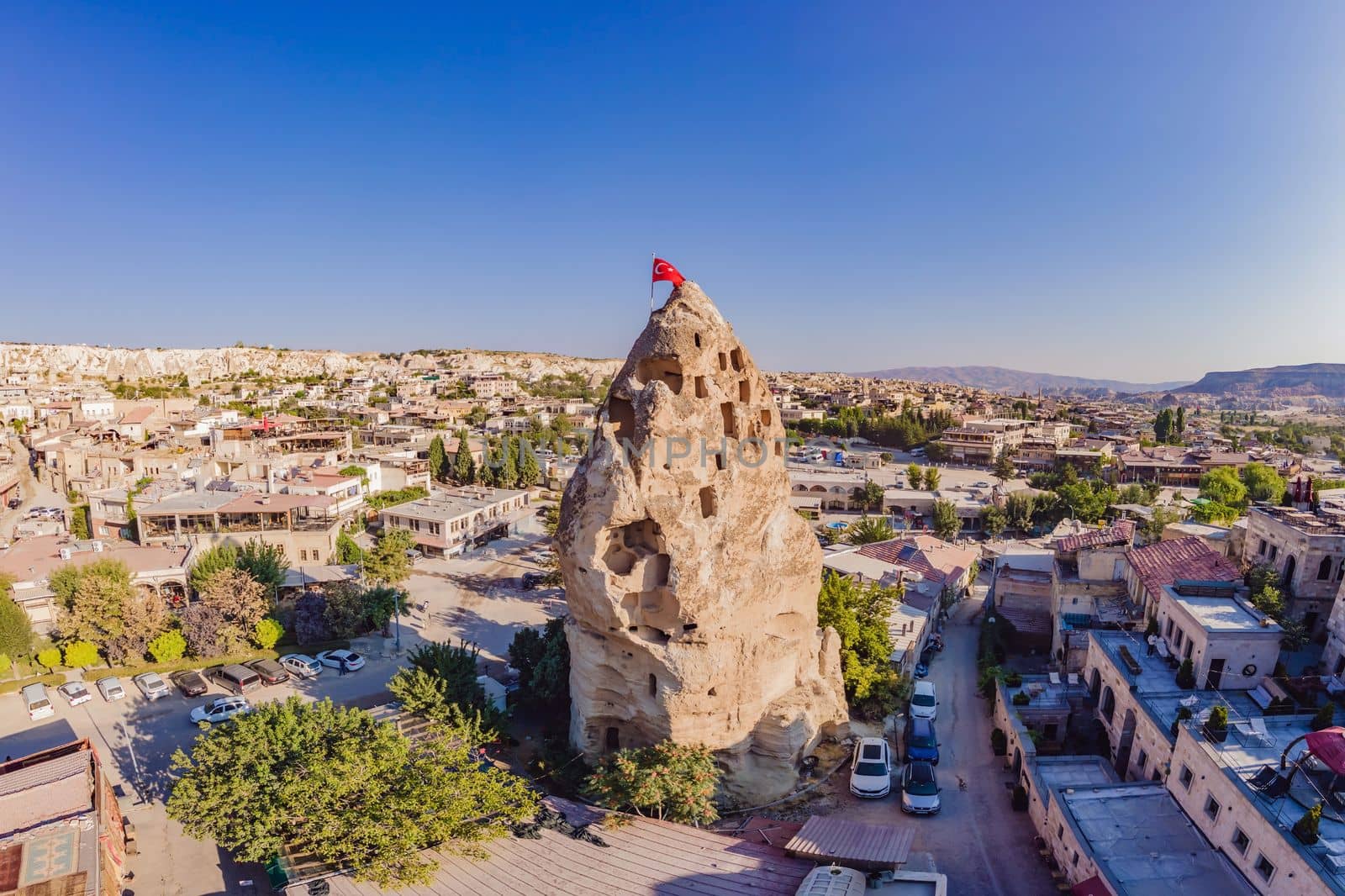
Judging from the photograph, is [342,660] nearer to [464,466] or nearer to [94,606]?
[94,606]

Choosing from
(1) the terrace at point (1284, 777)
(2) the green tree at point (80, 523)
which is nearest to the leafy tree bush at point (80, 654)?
(2) the green tree at point (80, 523)

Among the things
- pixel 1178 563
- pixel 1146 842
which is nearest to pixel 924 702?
pixel 1146 842

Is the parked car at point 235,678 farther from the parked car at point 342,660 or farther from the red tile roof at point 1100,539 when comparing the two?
the red tile roof at point 1100,539

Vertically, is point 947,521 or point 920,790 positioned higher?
point 947,521

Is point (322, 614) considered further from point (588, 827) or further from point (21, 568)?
point (588, 827)

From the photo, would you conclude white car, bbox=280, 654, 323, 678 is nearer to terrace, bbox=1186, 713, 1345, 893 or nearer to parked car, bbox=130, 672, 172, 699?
parked car, bbox=130, 672, 172, 699

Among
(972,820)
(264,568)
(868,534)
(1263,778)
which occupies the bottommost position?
(972,820)

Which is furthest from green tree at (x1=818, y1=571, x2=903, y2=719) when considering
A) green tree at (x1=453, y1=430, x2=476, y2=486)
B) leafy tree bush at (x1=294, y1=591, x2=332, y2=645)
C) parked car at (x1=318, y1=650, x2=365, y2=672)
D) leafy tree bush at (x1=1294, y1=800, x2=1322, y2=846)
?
green tree at (x1=453, y1=430, x2=476, y2=486)
